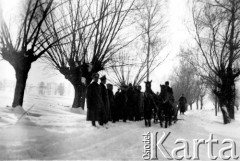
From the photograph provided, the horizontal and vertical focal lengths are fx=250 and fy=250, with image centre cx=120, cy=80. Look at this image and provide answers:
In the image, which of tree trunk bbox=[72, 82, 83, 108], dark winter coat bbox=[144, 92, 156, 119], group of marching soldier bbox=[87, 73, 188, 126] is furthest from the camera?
tree trunk bbox=[72, 82, 83, 108]

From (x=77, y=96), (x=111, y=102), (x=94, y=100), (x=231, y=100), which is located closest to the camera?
(x=94, y=100)

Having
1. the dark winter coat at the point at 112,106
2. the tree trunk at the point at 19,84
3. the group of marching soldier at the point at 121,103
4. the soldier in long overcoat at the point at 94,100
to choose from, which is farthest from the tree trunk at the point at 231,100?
the tree trunk at the point at 19,84

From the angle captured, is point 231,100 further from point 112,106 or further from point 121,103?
point 112,106

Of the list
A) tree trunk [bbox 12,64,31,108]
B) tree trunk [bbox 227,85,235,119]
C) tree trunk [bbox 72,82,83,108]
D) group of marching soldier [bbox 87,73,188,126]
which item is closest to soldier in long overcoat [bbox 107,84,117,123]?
group of marching soldier [bbox 87,73,188,126]

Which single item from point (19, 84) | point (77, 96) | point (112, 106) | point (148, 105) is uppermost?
point (19, 84)

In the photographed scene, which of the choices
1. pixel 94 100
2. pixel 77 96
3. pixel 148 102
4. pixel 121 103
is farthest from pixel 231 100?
pixel 94 100

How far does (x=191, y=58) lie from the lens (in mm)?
17766

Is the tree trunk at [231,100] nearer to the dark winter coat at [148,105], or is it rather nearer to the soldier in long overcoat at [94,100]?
the dark winter coat at [148,105]

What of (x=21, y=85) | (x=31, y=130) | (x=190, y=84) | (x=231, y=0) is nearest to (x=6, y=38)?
(x=21, y=85)

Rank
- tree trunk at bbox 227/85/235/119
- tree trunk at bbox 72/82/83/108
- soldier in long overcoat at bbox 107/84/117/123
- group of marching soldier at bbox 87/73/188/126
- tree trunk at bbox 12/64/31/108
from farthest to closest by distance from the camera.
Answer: tree trunk at bbox 227/85/235/119
tree trunk at bbox 72/82/83/108
soldier in long overcoat at bbox 107/84/117/123
tree trunk at bbox 12/64/31/108
group of marching soldier at bbox 87/73/188/126

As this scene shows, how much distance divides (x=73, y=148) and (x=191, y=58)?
47.4 ft

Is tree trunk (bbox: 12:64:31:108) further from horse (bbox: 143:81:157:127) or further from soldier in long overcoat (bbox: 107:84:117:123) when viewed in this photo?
horse (bbox: 143:81:157:127)

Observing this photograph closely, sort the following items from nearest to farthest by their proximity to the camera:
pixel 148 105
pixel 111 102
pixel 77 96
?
pixel 148 105
pixel 111 102
pixel 77 96

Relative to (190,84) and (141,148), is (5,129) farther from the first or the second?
(190,84)
